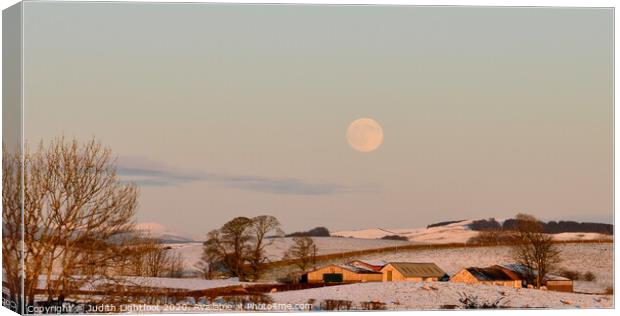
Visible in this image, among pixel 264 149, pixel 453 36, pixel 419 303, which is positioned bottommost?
pixel 419 303

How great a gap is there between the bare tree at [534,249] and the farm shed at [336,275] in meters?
1.92

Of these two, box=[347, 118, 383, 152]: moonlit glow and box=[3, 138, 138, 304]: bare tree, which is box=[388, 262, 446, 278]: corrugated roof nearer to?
box=[347, 118, 383, 152]: moonlit glow

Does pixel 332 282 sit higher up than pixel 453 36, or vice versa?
pixel 453 36

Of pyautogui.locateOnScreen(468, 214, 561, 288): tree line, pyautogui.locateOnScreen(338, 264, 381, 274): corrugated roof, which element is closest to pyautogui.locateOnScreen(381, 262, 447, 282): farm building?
pyautogui.locateOnScreen(338, 264, 381, 274): corrugated roof

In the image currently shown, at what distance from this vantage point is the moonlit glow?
2325 cm

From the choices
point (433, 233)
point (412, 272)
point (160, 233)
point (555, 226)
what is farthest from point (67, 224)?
point (555, 226)

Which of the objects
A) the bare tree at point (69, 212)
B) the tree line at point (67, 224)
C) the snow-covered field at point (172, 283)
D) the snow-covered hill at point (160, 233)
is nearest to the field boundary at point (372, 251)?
the snow-covered field at point (172, 283)

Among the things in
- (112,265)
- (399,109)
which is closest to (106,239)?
(112,265)

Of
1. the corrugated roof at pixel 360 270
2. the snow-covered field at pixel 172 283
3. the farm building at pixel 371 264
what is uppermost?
the farm building at pixel 371 264

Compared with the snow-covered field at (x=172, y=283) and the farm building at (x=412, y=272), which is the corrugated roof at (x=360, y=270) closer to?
the farm building at (x=412, y=272)

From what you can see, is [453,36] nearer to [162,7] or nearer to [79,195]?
[162,7]

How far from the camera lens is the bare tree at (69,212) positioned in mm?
22375

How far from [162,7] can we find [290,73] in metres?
1.82

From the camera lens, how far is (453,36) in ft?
77.7
